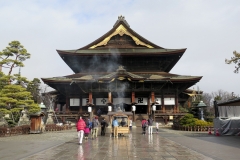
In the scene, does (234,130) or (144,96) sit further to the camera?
(144,96)

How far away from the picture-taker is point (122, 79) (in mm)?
34469

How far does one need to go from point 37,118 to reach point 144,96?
1982cm

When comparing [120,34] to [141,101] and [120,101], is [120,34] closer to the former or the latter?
[120,101]

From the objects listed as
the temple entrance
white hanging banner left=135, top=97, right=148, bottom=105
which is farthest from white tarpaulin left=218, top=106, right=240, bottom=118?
the temple entrance

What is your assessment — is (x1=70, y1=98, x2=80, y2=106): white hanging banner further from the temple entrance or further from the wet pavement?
the wet pavement

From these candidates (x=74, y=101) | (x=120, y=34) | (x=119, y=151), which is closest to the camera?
(x=119, y=151)

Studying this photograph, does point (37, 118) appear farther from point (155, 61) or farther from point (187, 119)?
point (155, 61)

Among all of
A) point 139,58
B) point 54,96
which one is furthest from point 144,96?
point 54,96

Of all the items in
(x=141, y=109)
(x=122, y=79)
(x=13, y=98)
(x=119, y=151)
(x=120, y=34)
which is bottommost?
(x=119, y=151)

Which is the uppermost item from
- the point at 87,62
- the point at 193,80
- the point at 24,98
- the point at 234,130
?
the point at 87,62

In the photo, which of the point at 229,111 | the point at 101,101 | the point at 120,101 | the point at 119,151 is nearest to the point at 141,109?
the point at 120,101

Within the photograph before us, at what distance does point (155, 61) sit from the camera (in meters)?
40.8

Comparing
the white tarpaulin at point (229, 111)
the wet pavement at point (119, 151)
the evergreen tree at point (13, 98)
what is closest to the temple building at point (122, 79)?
the evergreen tree at point (13, 98)

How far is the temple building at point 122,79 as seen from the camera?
35031 mm
